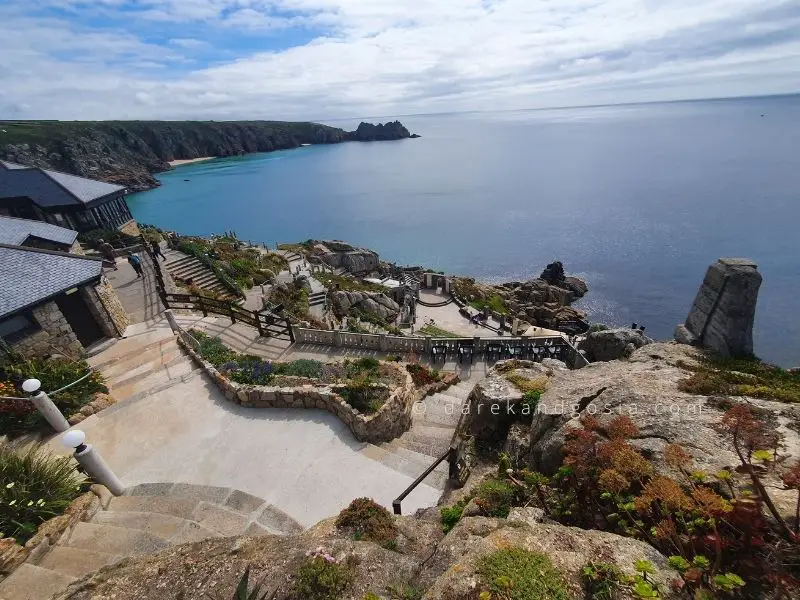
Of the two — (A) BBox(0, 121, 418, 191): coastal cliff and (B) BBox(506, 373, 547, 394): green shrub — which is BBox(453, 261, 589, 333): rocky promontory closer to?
(B) BBox(506, 373, 547, 394): green shrub

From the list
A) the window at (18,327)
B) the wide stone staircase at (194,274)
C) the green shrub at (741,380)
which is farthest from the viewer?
the wide stone staircase at (194,274)

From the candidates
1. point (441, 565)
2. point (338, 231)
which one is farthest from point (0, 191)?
point (338, 231)

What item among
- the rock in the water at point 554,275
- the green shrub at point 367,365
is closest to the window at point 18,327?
the green shrub at point 367,365

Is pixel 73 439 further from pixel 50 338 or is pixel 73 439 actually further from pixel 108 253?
pixel 108 253

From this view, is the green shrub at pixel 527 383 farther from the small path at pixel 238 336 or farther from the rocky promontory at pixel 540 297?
the rocky promontory at pixel 540 297

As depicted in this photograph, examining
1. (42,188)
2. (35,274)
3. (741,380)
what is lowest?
(741,380)

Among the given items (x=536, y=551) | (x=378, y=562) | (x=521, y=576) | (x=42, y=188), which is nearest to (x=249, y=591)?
(x=378, y=562)

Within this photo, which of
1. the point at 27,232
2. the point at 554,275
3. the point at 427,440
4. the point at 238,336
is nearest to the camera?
the point at 427,440
